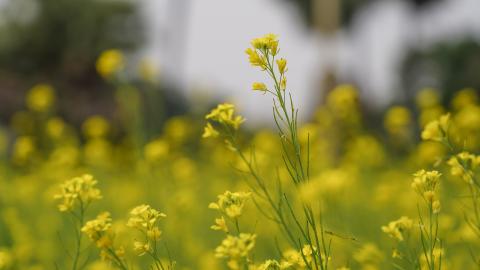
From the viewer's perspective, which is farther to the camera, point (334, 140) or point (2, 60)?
point (2, 60)

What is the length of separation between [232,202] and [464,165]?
0.56m

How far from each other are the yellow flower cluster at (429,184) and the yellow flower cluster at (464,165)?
0.08m

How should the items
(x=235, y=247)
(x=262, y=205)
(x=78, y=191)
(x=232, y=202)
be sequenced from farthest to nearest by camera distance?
(x=262, y=205)
(x=78, y=191)
(x=232, y=202)
(x=235, y=247)

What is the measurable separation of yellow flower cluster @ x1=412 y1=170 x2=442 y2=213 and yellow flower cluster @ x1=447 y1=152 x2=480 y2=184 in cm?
8

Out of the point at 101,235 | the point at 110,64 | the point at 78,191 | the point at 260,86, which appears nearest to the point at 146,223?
the point at 101,235

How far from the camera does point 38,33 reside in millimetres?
25531

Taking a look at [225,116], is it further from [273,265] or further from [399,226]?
[399,226]

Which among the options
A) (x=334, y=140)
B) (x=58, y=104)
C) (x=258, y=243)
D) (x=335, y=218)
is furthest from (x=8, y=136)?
(x=335, y=218)

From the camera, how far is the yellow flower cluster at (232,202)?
1.58 m

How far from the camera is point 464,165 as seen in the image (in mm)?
1660

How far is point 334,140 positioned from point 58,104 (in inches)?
214

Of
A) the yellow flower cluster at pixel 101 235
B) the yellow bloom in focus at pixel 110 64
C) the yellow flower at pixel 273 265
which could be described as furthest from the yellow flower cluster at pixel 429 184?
the yellow bloom in focus at pixel 110 64

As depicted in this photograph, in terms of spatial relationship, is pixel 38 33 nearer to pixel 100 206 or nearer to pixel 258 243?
pixel 100 206

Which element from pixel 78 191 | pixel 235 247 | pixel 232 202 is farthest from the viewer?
pixel 78 191
